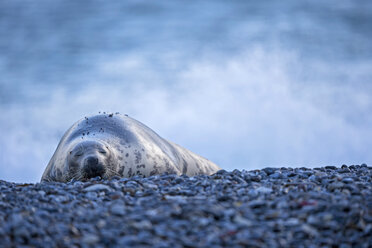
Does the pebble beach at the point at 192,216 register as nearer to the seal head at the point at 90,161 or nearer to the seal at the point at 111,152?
the seal head at the point at 90,161

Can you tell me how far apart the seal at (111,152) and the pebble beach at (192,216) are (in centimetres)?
229

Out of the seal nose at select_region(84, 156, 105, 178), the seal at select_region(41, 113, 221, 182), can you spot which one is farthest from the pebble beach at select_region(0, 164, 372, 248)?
the seal at select_region(41, 113, 221, 182)

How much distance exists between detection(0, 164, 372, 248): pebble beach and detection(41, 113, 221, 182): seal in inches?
90.2

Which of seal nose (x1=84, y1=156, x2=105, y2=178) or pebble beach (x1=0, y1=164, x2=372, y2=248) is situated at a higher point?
seal nose (x1=84, y1=156, x2=105, y2=178)

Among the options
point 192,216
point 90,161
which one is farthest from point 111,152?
point 192,216

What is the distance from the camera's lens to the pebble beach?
180 inches

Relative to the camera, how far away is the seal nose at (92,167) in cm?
889

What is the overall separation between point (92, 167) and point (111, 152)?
2.30ft

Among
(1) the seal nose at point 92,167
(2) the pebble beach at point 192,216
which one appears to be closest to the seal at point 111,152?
(1) the seal nose at point 92,167

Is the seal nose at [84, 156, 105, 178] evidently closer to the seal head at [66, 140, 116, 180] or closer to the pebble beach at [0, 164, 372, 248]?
the seal head at [66, 140, 116, 180]

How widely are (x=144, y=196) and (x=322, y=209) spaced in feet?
7.40

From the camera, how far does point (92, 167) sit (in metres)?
8.89

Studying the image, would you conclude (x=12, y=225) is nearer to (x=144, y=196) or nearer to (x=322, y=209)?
(x=144, y=196)

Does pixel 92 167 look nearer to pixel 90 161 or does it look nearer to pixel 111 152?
pixel 90 161
